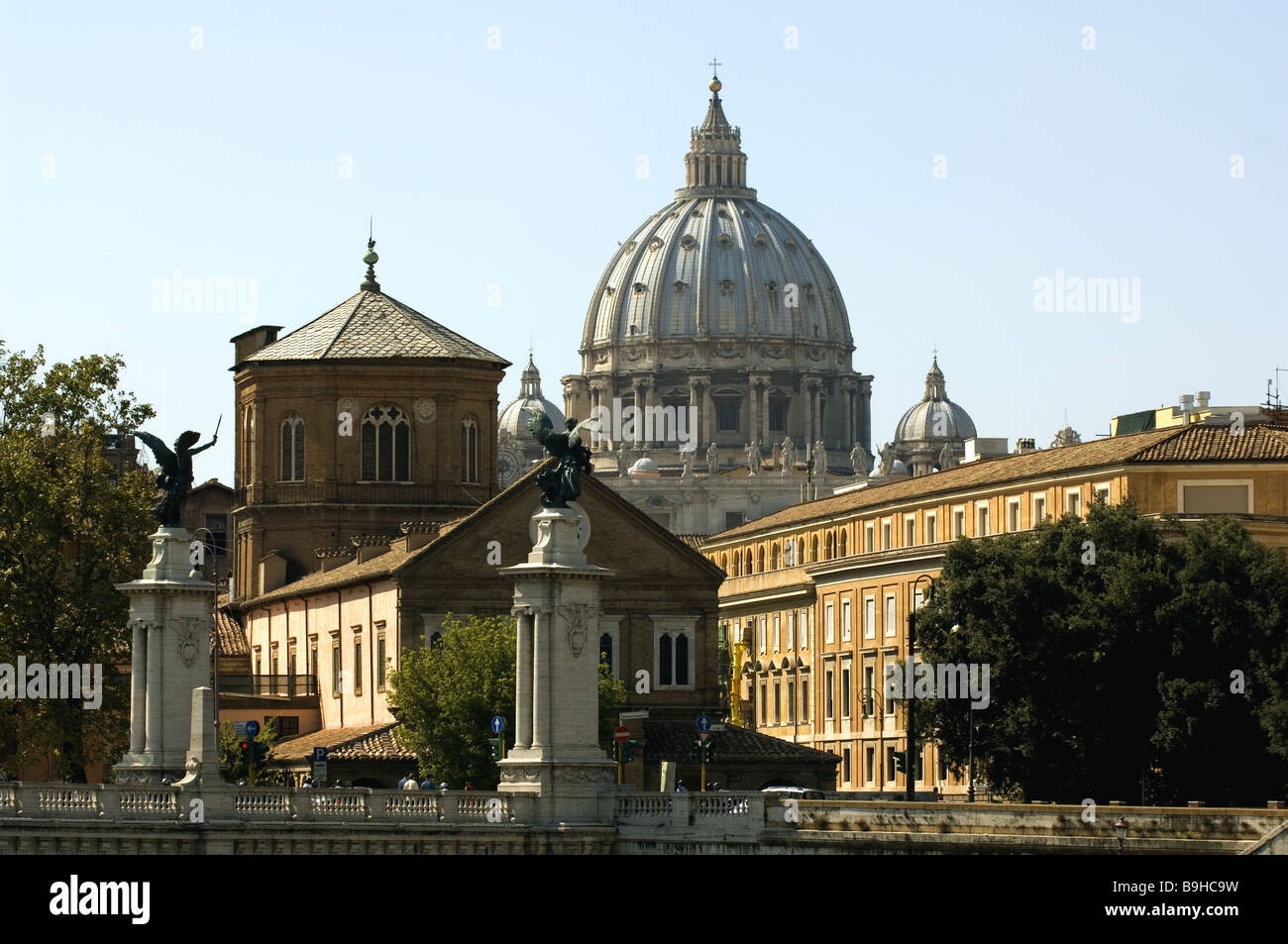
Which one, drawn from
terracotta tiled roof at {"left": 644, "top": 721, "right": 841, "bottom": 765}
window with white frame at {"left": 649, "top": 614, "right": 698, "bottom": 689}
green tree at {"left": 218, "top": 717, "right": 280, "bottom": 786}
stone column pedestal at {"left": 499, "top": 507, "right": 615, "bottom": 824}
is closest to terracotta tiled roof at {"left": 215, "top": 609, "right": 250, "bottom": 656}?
green tree at {"left": 218, "top": 717, "right": 280, "bottom": 786}

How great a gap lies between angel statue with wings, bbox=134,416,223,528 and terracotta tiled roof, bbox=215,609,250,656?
4774 cm

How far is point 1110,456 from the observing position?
348 ft

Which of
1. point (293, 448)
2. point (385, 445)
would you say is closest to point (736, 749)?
point (385, 445)

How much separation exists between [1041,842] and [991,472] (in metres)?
55.7

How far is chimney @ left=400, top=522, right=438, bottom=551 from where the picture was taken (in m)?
103

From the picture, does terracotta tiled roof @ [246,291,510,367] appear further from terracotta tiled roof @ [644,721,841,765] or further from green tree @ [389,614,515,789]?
green tree @ [389,614,515,789]

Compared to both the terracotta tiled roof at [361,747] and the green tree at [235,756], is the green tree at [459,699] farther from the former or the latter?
the green tree at [235,756]

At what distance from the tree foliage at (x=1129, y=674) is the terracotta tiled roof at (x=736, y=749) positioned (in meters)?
10.1

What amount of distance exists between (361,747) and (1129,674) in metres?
22.3

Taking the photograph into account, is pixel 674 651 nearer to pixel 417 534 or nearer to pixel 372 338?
pixel 417 534
